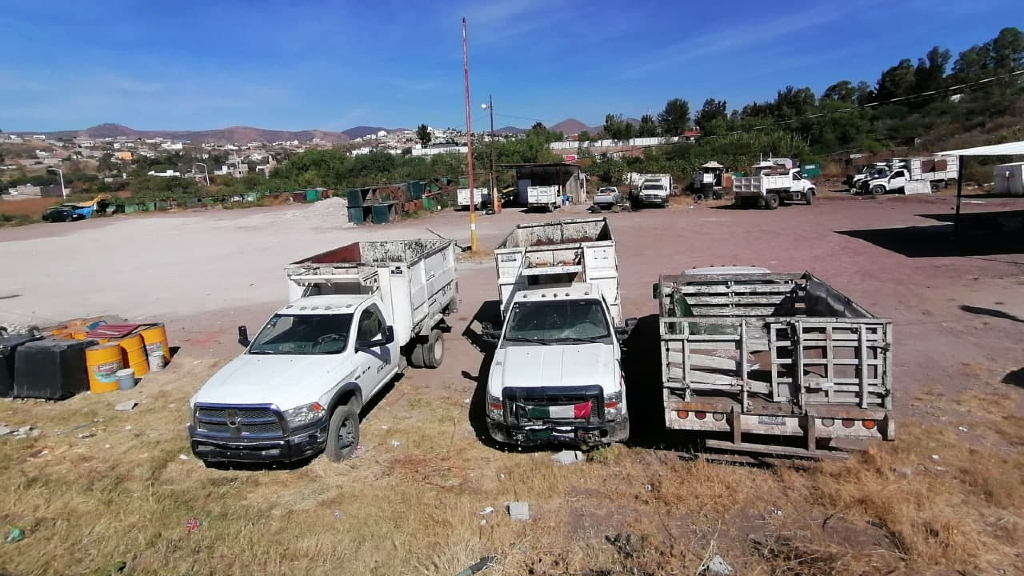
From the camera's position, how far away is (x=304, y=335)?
775 centimetres

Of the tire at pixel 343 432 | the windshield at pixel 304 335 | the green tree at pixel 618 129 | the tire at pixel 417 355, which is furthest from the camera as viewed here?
the green tree at pixel 618 129

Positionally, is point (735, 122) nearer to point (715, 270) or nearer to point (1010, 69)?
point (1010, 69)

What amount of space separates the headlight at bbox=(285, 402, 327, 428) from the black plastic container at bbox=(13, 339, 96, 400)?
5.59 meters

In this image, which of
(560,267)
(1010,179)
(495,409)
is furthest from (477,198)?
(495,409)

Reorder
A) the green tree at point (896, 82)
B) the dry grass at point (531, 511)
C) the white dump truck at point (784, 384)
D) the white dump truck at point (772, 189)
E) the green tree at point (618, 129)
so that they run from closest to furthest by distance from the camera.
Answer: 1. the dry grass at point (531, 511)
2. the white dump truck at point (784, 384)
3. the white dump truck at point (772, 189)
4. the green tree at point (896, 82)
5. the green tree at point (618, 129)

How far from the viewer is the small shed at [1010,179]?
28.9 meters

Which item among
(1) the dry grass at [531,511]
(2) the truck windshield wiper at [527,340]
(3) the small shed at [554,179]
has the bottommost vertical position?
(1) the dry grass at [531,511]

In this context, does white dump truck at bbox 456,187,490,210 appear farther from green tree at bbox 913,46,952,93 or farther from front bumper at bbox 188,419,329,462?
green tree at bbox 913,46,952,93

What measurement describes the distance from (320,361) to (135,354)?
5189 millimetres

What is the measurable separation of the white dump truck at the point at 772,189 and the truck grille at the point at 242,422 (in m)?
31.8

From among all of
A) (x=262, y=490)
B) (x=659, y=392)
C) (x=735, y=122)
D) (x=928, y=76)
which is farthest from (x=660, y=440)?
(x=928, y=76)

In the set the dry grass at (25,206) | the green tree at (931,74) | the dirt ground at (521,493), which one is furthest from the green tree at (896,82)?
the dry grass at (25,206)

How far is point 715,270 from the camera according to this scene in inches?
417

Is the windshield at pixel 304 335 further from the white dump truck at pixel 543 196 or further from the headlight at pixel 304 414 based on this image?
the white dump truck at pixel 543 196
